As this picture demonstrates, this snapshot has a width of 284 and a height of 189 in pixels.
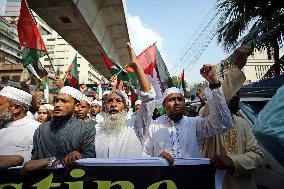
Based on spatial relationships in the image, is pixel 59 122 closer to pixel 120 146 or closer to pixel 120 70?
pixel 120 146

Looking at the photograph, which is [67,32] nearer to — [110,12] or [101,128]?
[110,12]

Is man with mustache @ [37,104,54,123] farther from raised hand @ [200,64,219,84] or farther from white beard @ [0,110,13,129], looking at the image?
raised hand @ [200,64,219,84]

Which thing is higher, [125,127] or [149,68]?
[149,68]

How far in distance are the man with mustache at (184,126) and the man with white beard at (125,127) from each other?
0.13 m

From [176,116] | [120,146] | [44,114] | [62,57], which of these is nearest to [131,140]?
[120,146]

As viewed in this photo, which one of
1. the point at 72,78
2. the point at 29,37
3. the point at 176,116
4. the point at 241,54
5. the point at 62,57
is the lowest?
the point at 176,116

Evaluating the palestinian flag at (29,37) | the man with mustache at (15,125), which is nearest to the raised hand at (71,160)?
the man with mustache at (15,125)

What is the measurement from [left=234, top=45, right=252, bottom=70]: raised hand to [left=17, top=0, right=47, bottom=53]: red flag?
340 cm

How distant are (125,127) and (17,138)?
1.09m

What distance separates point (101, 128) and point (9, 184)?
117 cm

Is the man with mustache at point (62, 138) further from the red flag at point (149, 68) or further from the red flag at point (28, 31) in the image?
the red flag at point (149, 68)

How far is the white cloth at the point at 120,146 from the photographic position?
2.97 meters

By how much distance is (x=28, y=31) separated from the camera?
15.7 ft

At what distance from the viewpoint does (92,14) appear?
7621 millimetres
